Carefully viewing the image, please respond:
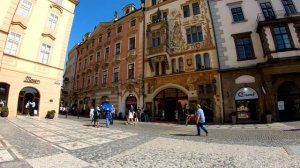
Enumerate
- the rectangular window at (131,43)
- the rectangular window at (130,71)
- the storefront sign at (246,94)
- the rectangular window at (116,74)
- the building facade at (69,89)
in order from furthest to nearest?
1. the building facade at (69,89)
2. the rectangular window at (116,74)
3. the rectangular window at (131,43)
4. the rectangular window at (130,71)
5. the storefront sign at (246,94)

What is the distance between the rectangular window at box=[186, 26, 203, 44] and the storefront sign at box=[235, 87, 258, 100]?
748 cm

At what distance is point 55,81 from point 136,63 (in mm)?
10313

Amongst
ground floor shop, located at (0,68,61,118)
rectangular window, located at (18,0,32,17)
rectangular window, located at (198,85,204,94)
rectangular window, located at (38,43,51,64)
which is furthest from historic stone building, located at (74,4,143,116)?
rectangular window, located at (18,0,32,17)

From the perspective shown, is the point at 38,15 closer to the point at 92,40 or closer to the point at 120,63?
the point at 120,63

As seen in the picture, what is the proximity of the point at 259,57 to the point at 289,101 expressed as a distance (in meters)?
4.87

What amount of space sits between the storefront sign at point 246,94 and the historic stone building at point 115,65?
11627 mm

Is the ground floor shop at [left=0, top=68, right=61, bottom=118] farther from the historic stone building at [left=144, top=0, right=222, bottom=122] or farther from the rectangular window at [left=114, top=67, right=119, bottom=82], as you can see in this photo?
the historic stone building at [left=144, top=0, right=222, bottom=122]

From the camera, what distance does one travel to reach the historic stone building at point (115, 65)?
24777 millimetres

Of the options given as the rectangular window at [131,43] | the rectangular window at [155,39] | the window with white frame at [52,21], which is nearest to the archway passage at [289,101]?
the rectangular window at [155,39]

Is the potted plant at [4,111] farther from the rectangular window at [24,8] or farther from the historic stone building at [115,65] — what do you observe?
the historic stone building at [115,65]

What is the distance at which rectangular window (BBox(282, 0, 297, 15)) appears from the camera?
18.2 metres

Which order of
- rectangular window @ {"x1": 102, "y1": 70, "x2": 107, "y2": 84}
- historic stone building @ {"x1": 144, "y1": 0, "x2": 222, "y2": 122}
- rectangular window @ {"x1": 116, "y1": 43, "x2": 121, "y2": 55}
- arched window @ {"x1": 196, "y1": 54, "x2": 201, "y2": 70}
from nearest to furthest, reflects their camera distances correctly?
historic stone building @ {"x1": 144, "y1": 0, "x2": 222, "y2": 122}
arched window @ {"x1": 196, "y1": 54, "x2": 201, "y2": 70}
rectangular window @ {"x1": 116, "y1": 43, "x2": 121, "y2": 55}
rectangular window @ {"x1": 102, "y1": 70, "x2": 107, "y2": 84}

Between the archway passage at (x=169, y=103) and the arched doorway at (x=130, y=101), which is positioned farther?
the arched doorway at (x=130, y=101)

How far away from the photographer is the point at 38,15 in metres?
18.8
